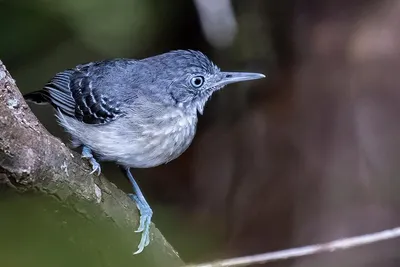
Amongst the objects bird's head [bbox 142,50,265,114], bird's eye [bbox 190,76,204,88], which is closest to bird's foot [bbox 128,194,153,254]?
bird's head [bbox 142,50,265,114]

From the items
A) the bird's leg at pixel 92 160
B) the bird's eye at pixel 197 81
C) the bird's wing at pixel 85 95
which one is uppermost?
the bird's wing at pixel 85 95

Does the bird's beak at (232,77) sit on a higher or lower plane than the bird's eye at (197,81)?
lower

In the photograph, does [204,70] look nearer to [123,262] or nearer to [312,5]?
[123,262]

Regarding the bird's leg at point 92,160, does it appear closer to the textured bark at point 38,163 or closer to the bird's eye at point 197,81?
the textured bark at point 38,163

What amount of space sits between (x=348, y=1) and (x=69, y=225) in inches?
120

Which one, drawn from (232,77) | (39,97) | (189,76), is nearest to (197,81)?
(189,76)

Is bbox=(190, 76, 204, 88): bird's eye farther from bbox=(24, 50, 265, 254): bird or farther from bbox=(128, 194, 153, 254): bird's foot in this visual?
bbox=(128, 194, 153, 254): bird's foot

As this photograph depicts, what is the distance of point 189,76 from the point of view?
11.4ft

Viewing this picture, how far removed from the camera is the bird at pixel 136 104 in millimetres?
3129

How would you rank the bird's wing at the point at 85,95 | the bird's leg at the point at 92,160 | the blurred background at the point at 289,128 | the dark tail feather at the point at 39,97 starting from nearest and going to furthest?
the bird's leg at the point at 92,160 → the bird's wing at the point at 85,95 → the dark tail feather at the point at 39,97 → the blurred background at the point at 289,128

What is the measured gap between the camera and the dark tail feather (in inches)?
135

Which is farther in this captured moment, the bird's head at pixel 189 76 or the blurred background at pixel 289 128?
the blurred background at pixel 289 128

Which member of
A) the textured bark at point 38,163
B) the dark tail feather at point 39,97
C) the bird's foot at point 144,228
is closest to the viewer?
the textured bark at point 38,163

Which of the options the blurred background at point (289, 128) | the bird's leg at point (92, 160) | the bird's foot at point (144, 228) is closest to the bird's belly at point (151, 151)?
the bird's leg at point (92, 160)
